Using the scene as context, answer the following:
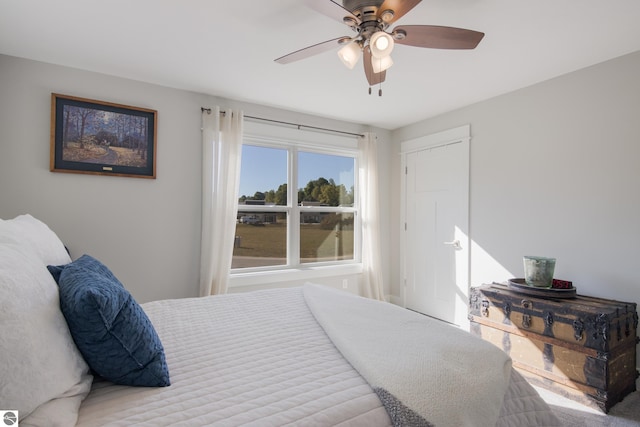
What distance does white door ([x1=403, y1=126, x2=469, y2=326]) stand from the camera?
3.58m

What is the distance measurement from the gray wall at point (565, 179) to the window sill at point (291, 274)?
150 centimetres

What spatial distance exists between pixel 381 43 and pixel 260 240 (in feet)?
8.61

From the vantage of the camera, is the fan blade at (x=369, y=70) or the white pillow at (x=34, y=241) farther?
the fan blade at (x=369, y=70)

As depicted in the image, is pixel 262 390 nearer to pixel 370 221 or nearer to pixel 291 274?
pixel 291 274

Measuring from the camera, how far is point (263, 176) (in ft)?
12.3

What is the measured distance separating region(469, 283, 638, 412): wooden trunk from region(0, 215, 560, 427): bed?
1.17m

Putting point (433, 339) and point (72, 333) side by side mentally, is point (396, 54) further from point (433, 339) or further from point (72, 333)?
point (72, 333)

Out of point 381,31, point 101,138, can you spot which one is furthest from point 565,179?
point 101,138

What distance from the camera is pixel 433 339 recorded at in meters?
1.37

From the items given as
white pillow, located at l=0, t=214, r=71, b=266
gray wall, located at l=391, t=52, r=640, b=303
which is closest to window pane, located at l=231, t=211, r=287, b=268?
white pillow, located at l=0, t=214, r=71, b=266

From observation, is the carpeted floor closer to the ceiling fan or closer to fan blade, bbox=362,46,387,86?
the ceiling fan

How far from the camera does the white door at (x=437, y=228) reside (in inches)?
141

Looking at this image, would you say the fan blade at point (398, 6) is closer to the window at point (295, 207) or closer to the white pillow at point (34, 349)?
the white pillow at point (34, 349)

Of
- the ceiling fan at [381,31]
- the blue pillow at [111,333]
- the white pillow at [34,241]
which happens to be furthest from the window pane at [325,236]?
the blue pillow at [111,333]
